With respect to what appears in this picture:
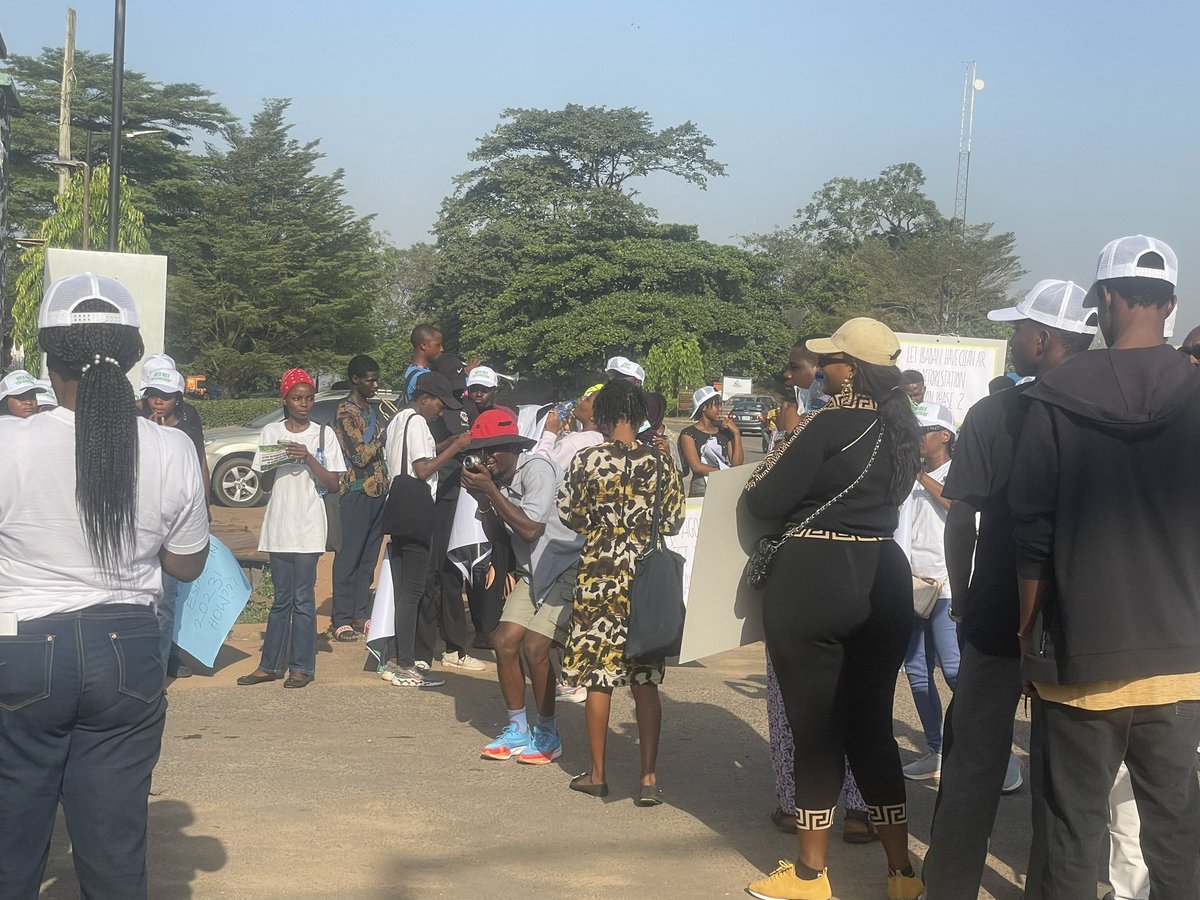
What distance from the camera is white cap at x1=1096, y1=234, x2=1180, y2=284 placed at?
3572 mm

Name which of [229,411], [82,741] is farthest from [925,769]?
[229,411]

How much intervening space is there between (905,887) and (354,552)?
222 inches

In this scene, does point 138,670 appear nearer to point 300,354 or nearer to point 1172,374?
point 1172,374

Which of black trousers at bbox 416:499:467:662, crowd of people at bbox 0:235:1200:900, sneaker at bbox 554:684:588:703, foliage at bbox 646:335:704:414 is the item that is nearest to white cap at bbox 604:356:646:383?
black trousers at bbox 416:499:467:662

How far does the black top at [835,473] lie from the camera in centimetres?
465

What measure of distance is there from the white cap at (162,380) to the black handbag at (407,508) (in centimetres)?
152

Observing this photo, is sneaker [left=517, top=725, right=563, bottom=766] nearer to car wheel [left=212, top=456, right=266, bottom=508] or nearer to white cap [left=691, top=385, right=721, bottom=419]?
white cap [left=691, top=385, right=721, bottom=419]

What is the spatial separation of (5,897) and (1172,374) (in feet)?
10.8

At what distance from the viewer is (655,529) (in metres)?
5.86

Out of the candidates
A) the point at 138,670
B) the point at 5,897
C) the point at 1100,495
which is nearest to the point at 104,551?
the point at 138,670

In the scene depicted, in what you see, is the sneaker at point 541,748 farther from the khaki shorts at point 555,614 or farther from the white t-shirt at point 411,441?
the white t-shirt at point 411,441

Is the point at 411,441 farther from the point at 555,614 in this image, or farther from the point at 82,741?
the point at 82,741

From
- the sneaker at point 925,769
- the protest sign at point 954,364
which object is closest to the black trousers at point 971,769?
the sneaker at point 925,769

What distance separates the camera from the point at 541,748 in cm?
663
